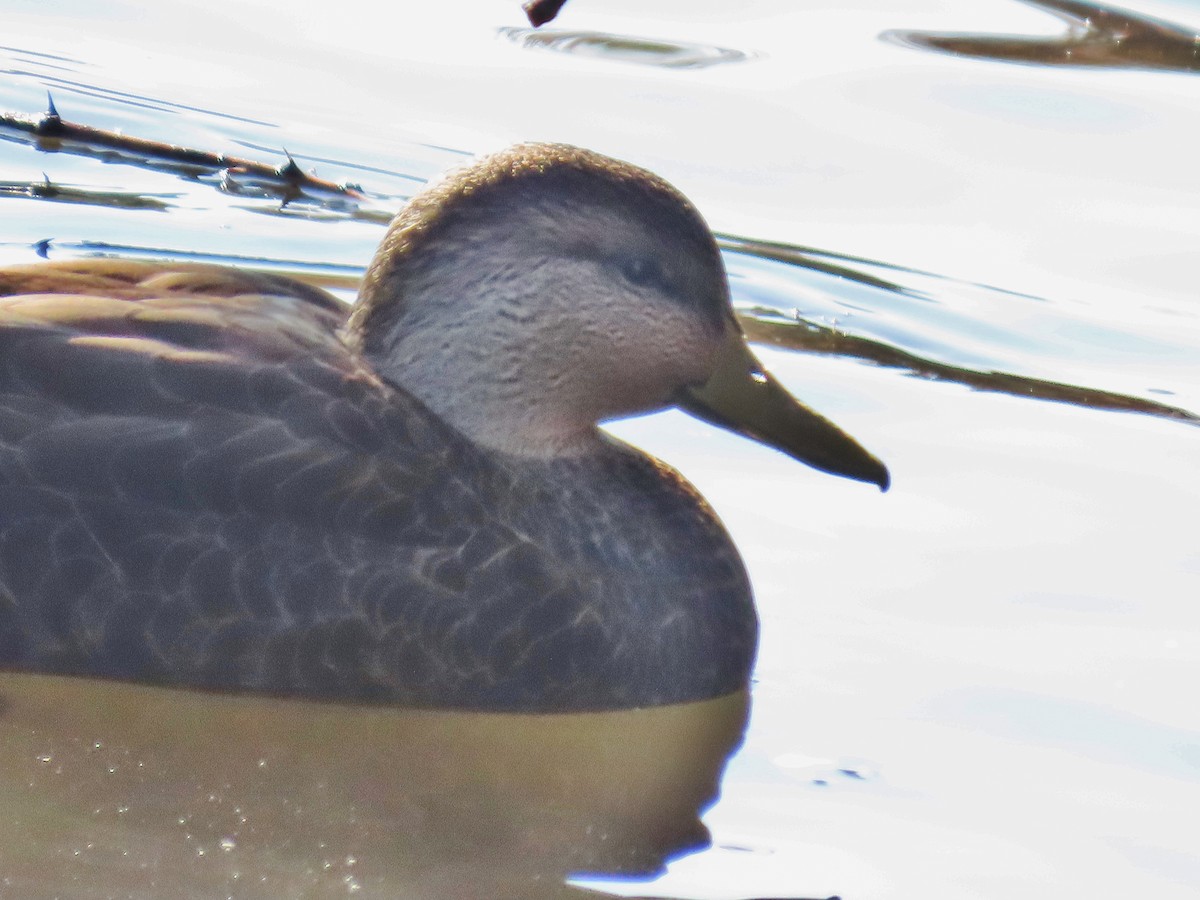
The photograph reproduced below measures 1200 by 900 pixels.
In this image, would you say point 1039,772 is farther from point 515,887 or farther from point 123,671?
point 123,671

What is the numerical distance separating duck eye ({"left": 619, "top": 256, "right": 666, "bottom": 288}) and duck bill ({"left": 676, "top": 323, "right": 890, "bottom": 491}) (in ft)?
0.87

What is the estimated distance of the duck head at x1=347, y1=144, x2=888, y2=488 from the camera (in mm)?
5418

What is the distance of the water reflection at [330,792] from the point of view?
14.8 ft

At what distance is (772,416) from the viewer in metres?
5.68

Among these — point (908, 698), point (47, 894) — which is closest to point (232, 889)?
point (47, 894)

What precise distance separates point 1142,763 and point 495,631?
4.94 ft

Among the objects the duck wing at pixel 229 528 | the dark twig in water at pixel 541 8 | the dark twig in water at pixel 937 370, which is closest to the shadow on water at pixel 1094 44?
Result: the dark twig in water at pixel 937 370

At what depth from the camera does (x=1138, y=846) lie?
4.84 meters

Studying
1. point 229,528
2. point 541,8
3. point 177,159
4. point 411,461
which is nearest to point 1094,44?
point 177,159

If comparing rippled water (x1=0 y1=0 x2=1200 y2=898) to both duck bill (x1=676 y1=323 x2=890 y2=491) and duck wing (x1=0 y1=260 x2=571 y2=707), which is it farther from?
duck wing (x1=0 y1=260 x2=571 y2=707)

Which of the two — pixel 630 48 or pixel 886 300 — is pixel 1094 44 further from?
pixel 886 300

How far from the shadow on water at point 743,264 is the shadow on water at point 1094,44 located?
2346mm

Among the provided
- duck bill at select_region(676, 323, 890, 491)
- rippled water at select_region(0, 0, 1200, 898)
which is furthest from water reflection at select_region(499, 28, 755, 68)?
duck bill at select_region(676, 323, 890, 491)

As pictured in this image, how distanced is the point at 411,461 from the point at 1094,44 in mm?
5802
